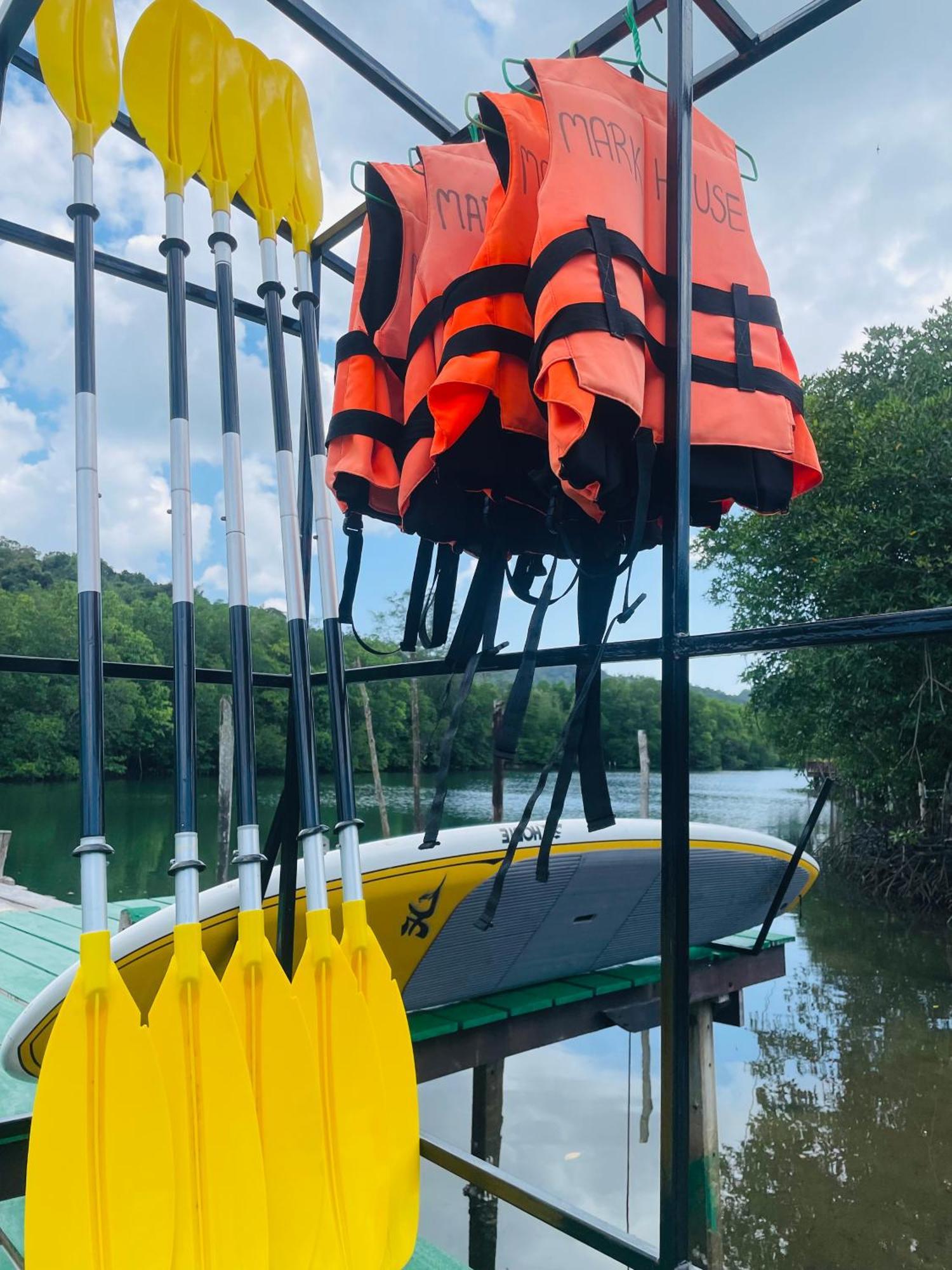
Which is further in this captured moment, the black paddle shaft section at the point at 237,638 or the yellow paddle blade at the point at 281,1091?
the black paddle shaft section at the point at 237,638

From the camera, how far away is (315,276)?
1.71 metres

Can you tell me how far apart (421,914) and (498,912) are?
36 cm

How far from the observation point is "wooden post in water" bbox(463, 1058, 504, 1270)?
508 cm

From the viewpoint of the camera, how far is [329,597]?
1304mm

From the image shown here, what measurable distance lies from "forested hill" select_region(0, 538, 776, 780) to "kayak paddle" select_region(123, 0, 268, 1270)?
721 inches

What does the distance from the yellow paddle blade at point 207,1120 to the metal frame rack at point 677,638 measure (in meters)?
0.27

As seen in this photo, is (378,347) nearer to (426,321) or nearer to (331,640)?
(426,321)

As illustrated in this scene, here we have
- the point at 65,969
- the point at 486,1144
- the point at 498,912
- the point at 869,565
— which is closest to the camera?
the point at 65,969

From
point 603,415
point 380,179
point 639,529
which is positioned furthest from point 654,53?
point 639,529

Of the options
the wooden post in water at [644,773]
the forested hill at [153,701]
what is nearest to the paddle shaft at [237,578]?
the wooden post in water at [644,773]

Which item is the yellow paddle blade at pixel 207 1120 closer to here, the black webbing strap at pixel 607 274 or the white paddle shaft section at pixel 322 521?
the white paddle shaft section at pixel 322 521

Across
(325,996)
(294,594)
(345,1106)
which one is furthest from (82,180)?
(345,1106)

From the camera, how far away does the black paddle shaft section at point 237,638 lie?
110cm

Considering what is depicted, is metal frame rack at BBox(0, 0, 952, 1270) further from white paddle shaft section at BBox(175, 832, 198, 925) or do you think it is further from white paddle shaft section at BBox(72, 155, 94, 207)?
white paddle shaft section at BBox(175, 832, 198, 925)
